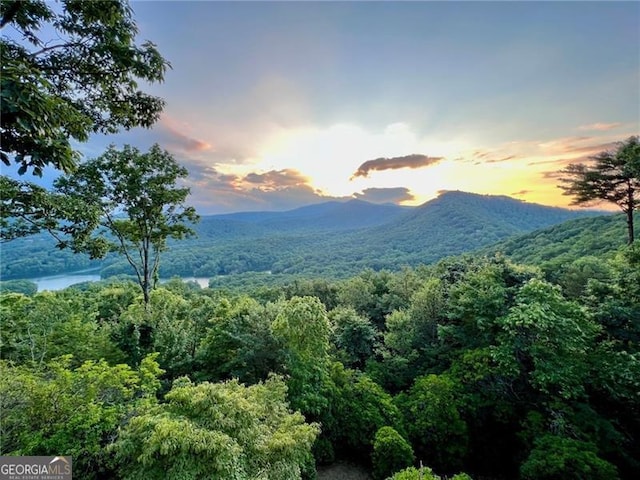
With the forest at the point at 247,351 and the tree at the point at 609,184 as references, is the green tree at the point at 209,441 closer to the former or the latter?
the forest at the point at 247,351

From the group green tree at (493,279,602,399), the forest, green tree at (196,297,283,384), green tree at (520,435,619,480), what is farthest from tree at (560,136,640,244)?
green tree at (196,297,283,384)

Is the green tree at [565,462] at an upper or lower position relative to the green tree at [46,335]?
lower

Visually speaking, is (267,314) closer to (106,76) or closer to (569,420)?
(106,76)

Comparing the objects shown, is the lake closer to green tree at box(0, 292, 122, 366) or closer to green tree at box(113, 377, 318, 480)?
green tree at box(0, 292, 122, 366)

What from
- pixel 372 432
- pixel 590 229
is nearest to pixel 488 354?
pixel 372 432

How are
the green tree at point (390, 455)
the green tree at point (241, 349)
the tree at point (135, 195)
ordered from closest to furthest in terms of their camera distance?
the green tree at point (390, 455)
the tree at point (135, 195)
the green tree at point (241, 349)

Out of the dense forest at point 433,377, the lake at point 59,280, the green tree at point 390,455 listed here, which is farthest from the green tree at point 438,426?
the lake at point 59,280

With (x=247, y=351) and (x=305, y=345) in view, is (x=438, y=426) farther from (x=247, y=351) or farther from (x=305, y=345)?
(x=247, y=351)
